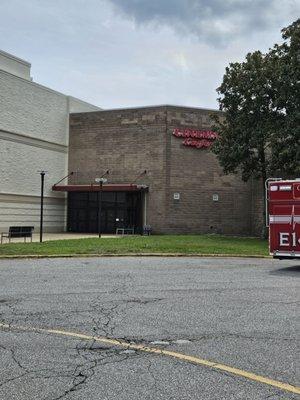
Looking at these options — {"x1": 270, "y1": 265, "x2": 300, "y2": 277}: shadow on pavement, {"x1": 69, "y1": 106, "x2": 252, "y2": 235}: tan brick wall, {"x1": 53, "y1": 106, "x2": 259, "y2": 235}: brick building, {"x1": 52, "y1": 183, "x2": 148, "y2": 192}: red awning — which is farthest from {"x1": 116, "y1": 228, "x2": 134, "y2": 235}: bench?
{"x1": 270, "y1": 265, "x2": 300, "y2": 277}: shadow on pavement

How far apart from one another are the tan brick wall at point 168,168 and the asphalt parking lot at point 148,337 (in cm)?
2632

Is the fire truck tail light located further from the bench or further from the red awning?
the bench

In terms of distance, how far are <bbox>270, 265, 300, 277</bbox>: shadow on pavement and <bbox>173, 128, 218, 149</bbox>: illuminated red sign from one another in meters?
23.8

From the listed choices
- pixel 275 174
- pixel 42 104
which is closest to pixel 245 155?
pixel 275 174

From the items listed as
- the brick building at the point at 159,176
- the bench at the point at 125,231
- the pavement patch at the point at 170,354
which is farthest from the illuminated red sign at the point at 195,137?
the pavement patch at the point at 170,354

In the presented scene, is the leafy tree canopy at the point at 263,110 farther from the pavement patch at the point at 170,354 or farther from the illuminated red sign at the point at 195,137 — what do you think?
the pavement patch at the point at 170,354

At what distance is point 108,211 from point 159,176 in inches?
206

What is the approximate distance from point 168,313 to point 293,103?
77.4 ft

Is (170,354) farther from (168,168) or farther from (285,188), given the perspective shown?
(168,168)

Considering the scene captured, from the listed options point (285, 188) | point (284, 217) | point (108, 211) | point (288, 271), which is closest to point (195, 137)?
point (108, 211)

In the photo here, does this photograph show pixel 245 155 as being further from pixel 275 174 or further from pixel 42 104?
pixel 42 104

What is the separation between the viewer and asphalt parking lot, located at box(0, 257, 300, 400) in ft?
17.5

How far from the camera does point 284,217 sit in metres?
17.3

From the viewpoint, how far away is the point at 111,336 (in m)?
7.50
